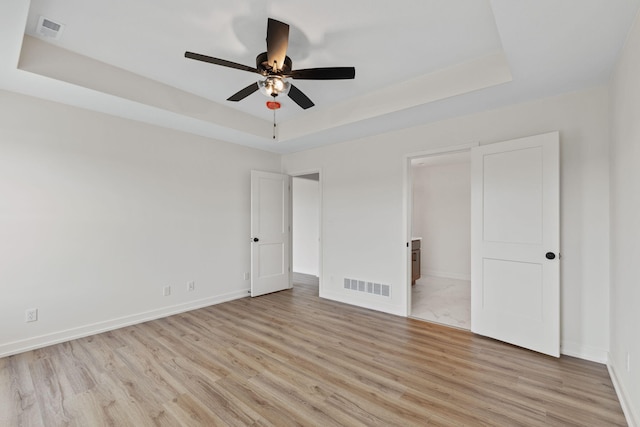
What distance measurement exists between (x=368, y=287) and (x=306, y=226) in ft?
10.5

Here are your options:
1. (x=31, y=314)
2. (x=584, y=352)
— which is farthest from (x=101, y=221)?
(x=584, y=352)

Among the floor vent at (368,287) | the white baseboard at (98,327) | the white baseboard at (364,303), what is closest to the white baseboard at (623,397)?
the white baseboard at (364,303)

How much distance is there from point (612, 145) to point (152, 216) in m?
4.89

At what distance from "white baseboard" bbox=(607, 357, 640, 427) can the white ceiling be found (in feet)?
7.89

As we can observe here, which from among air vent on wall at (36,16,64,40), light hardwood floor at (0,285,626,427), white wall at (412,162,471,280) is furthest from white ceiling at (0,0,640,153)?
white wall at (412,162,471,280)

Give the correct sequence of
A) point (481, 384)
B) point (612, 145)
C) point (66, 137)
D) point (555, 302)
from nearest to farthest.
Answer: point (481, 384), point (612, 145), point (555, 302), point (66, 137)

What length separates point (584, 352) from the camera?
2.71m

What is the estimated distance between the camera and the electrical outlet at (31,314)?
292 cm

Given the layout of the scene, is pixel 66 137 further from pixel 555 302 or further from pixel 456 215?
pixel 456 215

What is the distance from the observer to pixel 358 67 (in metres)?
2.88

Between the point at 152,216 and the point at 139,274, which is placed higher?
the point at 152,216

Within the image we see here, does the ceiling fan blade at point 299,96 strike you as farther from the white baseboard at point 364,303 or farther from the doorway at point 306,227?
the doorway at point 306,227

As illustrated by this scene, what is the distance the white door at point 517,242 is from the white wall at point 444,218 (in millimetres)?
3333

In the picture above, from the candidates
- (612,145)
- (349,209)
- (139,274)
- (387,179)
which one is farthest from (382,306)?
(139,274)
